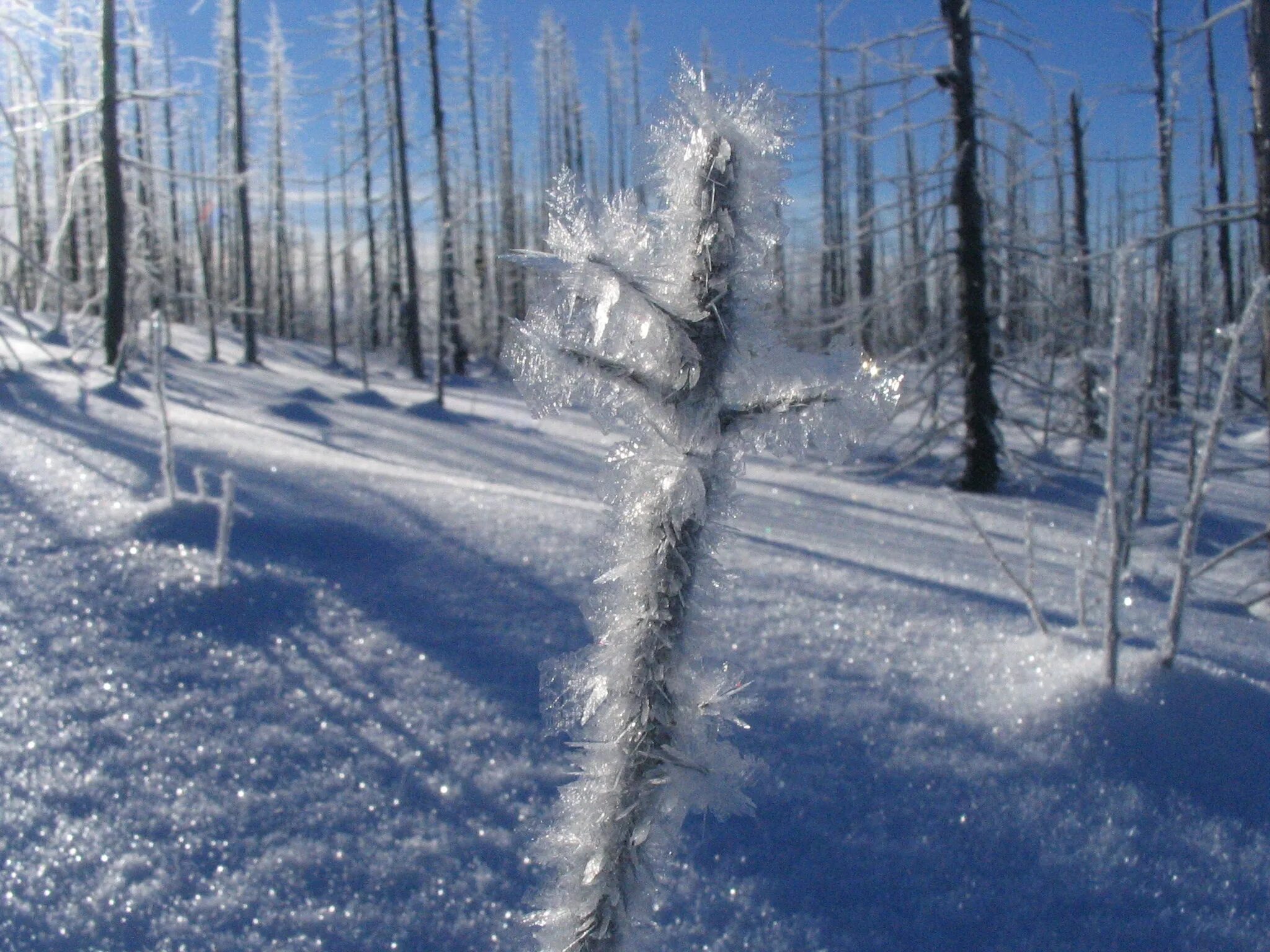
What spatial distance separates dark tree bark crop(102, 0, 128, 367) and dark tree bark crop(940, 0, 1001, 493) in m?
9.26

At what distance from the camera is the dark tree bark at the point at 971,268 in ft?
26.5

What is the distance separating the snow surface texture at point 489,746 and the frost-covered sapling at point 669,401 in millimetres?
85

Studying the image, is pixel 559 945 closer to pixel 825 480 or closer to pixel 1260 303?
pixel 1260 303

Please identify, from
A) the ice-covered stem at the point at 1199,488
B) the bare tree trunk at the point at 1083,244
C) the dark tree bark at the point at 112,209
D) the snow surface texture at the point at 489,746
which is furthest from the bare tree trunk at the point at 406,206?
the ice-covered stem at the point at 1199,488

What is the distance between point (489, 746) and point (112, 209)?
10649 mm

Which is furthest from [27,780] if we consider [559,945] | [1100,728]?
[1100,728]

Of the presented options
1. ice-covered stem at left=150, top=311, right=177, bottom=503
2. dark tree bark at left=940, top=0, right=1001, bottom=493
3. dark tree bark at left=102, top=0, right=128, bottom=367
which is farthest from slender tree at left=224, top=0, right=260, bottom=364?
ice-covered stem at left=150, top=311, right=177, bottom=503

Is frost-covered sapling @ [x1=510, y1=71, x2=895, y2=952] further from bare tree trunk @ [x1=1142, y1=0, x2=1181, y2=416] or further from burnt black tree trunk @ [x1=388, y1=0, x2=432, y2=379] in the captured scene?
burnt black tree trunk @ [x1=388, y1=0, x2=432, y2=379]

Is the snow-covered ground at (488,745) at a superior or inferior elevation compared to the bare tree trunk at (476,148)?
inferior

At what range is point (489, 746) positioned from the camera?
2.17m

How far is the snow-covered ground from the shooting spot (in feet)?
5.58

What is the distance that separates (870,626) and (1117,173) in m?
45.0

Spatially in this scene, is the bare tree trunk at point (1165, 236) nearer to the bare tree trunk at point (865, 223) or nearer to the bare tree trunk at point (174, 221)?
the bare tree trunk at point (865, 223)

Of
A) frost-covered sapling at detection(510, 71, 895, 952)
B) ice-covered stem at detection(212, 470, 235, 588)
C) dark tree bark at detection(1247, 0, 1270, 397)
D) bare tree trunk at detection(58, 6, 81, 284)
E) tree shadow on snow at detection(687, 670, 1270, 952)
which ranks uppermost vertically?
bare tree trunk at detection(58, 6, 81, 284)
